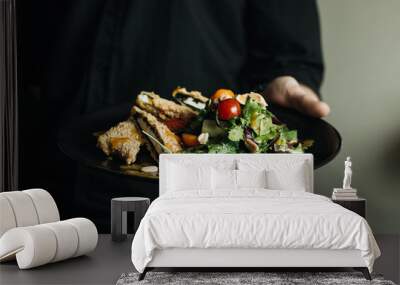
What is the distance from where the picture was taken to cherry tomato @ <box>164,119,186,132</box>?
7223mm

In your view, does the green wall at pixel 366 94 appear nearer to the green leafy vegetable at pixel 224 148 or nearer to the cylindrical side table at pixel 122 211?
the green leafy vegetable at pixel 224 148

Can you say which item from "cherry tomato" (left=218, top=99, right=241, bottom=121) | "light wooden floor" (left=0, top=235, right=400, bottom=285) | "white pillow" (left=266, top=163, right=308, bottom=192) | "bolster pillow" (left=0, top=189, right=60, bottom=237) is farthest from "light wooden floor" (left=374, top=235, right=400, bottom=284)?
"bolster pillow" (left=0, top=189, right=60, bottom=237)

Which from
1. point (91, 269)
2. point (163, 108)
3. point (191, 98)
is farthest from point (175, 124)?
point (91, 269)

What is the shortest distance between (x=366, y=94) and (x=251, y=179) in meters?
1.83

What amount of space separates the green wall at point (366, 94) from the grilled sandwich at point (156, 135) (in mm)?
1585

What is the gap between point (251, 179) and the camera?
6.46 metres

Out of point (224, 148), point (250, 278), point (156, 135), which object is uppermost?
point (156, 135)

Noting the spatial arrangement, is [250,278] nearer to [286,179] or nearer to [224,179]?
[224,179]

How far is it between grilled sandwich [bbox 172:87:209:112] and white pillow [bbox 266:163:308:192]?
1.14 metres

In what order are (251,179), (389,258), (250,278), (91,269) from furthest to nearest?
(251,179)
(389,258)
(91,269)
(250,278)

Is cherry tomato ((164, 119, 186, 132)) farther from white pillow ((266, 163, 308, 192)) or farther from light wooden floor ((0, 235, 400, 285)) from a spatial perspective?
light wooden floor ((0, 235, 400, 285))

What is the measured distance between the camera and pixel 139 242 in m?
4.96

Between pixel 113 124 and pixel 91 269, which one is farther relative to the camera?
pixel 113 124

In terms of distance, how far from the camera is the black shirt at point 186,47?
7352mm
